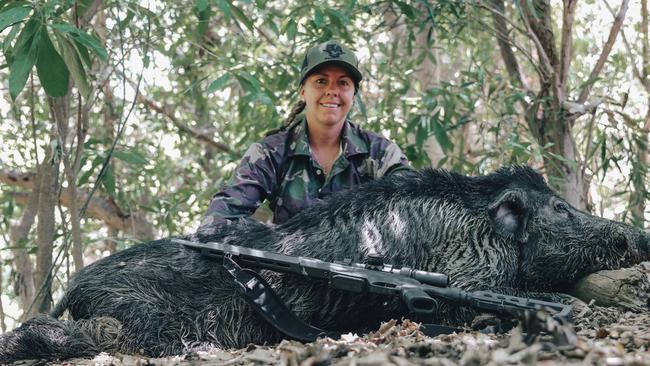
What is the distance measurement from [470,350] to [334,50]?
9.91 feet

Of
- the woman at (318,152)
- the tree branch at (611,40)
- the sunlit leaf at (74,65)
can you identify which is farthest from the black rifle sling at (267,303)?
the tree branch at (611,40)

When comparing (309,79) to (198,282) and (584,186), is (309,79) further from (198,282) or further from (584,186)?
(584,186)

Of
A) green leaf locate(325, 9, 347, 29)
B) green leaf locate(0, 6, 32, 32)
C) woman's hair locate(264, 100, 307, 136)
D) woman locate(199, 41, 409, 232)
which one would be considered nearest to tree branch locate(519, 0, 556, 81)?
green leaf locate(325, 9, 347, 29)

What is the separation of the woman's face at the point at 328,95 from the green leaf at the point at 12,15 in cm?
201

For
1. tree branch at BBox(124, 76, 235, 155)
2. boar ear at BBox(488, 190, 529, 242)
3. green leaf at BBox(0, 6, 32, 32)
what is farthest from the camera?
tree branch at BBox(124, 76, 235, 155)

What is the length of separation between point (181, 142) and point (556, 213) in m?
5.87

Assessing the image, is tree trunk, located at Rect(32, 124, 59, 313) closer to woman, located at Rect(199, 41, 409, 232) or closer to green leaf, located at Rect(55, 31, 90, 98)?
green leaf, located at Rect(55, 31, 90, 98)

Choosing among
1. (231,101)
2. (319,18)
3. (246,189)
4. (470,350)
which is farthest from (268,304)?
(231,101)

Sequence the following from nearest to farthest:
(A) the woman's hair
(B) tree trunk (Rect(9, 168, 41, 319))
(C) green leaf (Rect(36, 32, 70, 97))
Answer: (C) green leaf (Rect(36, 32, 70, 97)) < (A) the woman's hair < (B) tree trunk (Rect(9, 168, 41, 319))

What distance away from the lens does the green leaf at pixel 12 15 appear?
3.88 metres

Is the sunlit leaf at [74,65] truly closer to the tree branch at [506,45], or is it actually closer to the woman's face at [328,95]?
the woman's face at [328,95]

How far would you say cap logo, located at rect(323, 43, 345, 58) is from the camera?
5.22 metres

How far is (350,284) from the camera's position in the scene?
152 inches

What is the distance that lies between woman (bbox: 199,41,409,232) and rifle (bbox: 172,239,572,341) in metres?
1.07
